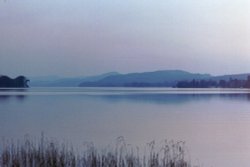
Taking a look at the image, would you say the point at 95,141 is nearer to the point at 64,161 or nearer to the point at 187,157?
the point at 187,157

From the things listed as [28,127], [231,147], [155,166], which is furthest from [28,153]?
[28,127]

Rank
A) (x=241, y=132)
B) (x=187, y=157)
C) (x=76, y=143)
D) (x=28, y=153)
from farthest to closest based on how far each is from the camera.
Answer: (x=241, y=132)
(x=76, y=143)
(x=187, y=157)
(x=28, y=153)

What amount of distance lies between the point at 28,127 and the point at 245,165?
14084mm

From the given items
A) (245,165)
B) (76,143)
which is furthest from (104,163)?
(76,143)

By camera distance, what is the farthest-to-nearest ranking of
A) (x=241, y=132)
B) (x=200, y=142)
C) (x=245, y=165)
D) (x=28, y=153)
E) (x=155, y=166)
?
(x=241, y=132) → (x=200, y=142) → (x=245, y=165) → (x=28, y=153) → (x=155, y=166)

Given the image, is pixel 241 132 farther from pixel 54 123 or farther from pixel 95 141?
pixel 54 123

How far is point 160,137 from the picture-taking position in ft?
68.4

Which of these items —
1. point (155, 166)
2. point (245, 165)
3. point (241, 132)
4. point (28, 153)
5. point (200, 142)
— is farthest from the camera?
point (241, 132)

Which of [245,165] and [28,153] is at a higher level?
[28,153]

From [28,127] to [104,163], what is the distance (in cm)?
1601

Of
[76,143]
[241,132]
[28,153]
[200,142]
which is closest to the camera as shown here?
[28,153]

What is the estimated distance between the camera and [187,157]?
1525 centimetres

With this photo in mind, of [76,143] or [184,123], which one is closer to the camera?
[76,143]

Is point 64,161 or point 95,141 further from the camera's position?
point 95,141
